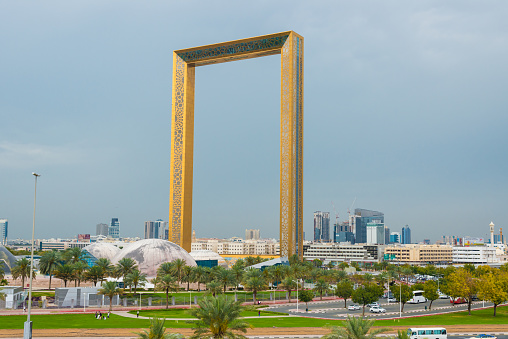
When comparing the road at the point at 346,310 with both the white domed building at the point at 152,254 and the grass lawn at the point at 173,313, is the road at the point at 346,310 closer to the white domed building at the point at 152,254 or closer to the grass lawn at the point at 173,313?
the grass lawn at the point at 173,313

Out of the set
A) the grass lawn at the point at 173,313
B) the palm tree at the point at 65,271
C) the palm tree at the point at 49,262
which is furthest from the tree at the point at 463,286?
the palm tree at the point at 49,262

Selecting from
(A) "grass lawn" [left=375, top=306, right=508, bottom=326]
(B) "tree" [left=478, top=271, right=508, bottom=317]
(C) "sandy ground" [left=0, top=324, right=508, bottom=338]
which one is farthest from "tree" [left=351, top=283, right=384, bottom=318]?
(B) "tree" [left=478, top=271, right=508, bottom=317]

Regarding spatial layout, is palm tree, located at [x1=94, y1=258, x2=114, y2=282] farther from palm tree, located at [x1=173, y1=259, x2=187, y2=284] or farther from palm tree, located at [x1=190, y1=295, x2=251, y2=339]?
palm tree, located at [x1=190, y1=295, x2=251, y2=339]

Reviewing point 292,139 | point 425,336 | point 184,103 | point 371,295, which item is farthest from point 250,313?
point 184,103

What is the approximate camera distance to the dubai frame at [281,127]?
9662 cm

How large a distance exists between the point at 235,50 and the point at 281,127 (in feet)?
63.9

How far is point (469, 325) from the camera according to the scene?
4712 centimetres

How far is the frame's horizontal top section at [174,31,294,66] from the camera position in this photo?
101 metres

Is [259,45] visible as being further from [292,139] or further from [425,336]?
[425,336]

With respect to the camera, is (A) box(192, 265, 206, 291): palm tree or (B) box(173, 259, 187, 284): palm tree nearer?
(B) box(173, 259, 187, 284): palm tree

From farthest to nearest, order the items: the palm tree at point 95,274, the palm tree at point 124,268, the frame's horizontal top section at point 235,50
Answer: the frame's horizontal top section at point 235,50
the palm tree at point 124,268
the palm tree at point 95,274

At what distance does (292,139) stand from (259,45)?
2051 cm

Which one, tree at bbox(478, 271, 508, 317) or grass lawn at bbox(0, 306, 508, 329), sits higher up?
tree at bbox(478, 271, 508, 317)

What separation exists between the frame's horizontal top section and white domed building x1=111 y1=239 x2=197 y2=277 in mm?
38011
